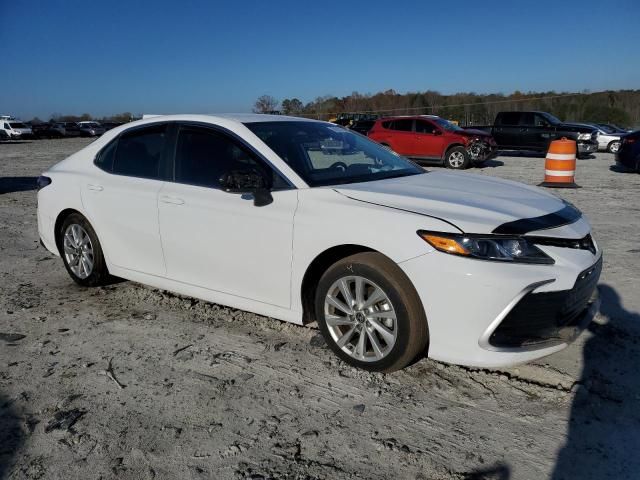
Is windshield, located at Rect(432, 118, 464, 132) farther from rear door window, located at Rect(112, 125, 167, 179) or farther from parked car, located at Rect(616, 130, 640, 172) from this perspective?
rear door window, located at Rect(112, 125, 167, 179)

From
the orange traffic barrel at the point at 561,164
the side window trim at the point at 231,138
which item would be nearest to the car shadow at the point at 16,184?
the side window trim at the point at 231,138

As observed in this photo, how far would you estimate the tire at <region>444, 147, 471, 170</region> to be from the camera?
645 inches

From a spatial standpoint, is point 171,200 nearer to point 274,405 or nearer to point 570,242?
point 274,405

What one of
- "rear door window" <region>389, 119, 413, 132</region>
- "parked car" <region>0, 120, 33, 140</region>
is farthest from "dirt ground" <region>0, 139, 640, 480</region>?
"parked car" <region>0, 120, 33, 140</region>

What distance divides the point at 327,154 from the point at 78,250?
2521mm

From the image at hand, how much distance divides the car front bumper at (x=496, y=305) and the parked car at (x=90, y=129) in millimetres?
54258

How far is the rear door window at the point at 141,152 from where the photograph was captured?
167 inches

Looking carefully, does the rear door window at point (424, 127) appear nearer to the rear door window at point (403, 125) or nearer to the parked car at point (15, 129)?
the rear door window at point (403, 125)

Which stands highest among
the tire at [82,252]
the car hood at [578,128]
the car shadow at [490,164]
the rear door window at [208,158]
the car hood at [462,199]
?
the rear door window at [208,158]

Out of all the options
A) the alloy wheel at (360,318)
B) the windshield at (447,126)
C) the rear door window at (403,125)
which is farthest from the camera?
the rear door window at (403,125)

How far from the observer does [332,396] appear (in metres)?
3.04

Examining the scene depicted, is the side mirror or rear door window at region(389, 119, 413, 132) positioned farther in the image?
rear door window at region(389, 119, 413, 132)

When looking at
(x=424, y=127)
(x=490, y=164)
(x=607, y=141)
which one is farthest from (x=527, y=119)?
(x=607, y=141)

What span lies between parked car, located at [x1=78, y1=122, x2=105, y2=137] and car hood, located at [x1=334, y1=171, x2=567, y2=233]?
53.5m
